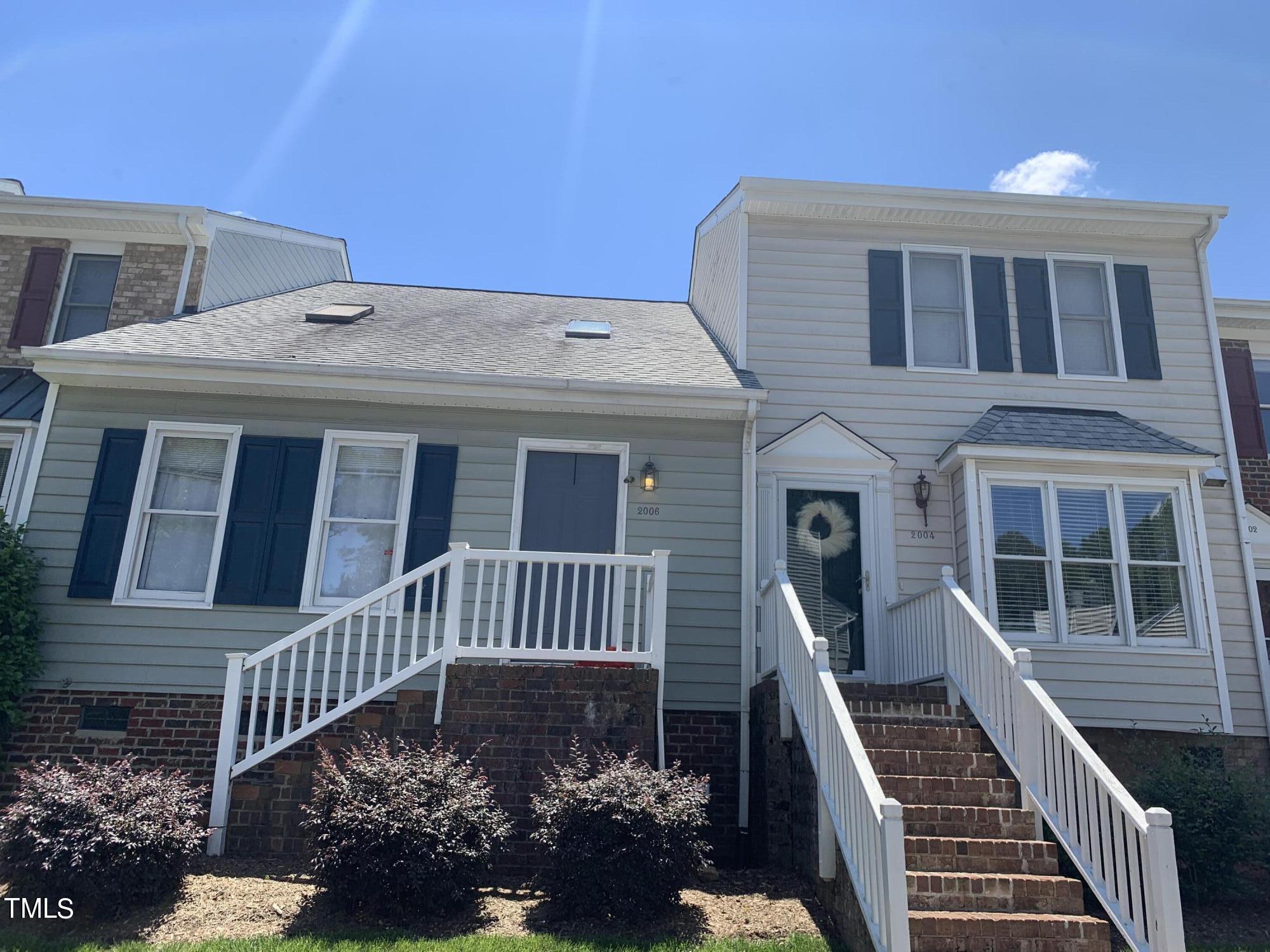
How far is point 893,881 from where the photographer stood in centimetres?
444

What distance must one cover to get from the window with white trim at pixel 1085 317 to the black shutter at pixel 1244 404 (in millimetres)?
1405

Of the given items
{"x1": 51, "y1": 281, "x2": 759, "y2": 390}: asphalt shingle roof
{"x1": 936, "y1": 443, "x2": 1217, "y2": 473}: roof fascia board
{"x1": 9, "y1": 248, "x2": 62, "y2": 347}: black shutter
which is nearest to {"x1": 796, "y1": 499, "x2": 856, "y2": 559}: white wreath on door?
{"x1": 936, "y1": 443, "x2": 1217, "y2": 473}: roof fascia board

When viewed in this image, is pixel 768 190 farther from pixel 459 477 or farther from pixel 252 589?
pixel 252 589

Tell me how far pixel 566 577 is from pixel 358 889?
384cm

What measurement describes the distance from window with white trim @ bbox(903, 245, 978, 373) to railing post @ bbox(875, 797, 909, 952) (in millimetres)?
6187

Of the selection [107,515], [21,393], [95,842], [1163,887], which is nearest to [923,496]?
[1163,887]

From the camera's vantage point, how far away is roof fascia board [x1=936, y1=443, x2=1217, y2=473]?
8766 mm

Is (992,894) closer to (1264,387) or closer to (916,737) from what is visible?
(916,737)

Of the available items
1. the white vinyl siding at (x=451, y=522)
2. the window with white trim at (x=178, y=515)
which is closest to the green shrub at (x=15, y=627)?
the white vinyl siding at (x=451, y=522)

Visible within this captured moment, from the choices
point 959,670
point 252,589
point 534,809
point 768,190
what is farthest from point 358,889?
point 768,190

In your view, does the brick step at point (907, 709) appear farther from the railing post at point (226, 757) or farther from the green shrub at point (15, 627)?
the green shrub at point (15, 627)

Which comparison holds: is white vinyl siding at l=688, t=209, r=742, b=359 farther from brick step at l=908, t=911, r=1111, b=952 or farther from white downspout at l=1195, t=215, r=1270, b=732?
brick step at l=908, t=911, r=1111, b=952

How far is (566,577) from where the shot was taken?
8.84 metres

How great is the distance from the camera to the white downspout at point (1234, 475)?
8953 mm
